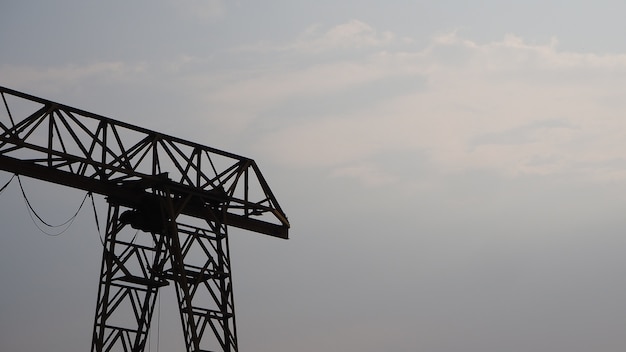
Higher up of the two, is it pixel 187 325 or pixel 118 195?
pixel 118 195

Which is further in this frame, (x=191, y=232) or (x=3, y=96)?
(x=191, y=232)

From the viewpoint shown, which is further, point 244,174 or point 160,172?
point 244,174

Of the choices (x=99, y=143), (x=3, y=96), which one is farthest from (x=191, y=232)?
(x=3, y=96)

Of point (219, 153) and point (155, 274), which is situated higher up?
point (219, 153)

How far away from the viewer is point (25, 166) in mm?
26797

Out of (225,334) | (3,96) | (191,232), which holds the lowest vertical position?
(225,334)

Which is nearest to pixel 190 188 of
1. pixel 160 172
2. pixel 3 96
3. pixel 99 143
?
pixel 160 172

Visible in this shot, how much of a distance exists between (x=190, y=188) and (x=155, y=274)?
101 inches

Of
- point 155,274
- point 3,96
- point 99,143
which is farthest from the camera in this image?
point 155,274

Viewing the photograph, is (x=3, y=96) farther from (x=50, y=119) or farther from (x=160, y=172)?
(x=160, y=172)

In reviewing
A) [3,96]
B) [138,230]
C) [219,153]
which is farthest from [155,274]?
[3,96]

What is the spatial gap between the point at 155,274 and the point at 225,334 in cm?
257

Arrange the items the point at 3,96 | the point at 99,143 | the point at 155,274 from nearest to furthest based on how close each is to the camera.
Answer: the point at 3,96 < the point at 99,143 < the point at 155,274

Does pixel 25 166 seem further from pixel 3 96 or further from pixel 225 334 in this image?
pixel 225 334
